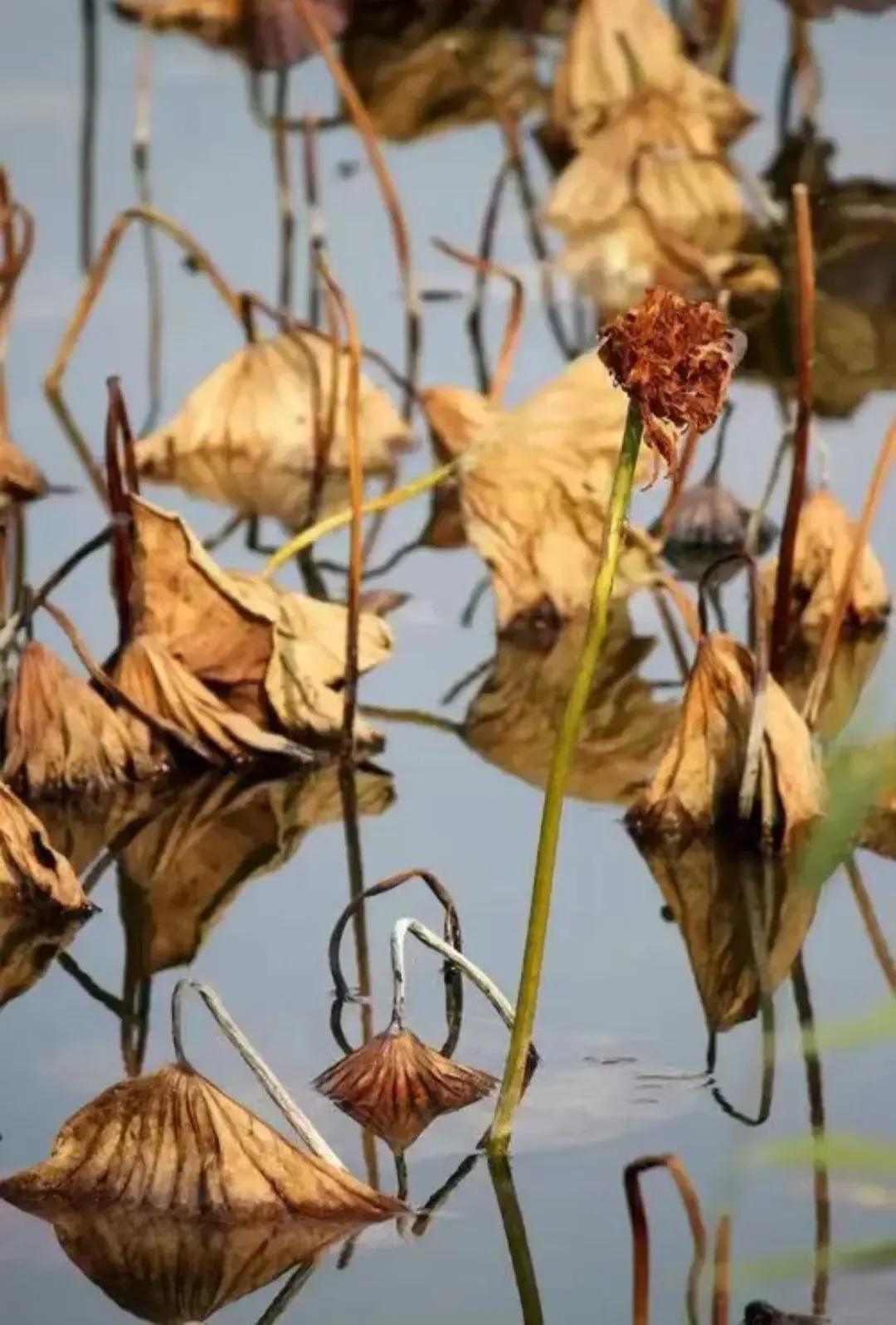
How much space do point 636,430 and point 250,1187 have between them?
13.1 inches

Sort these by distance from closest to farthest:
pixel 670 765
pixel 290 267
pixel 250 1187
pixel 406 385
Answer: pixel 250 1187 < pixel 670 765 < pixel 406 385 < pixel 290 267

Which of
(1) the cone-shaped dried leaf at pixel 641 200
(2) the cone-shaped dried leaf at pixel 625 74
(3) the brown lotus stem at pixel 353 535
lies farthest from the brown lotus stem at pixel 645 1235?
(2) the cone-shaped dried leaf at pixel 625 74

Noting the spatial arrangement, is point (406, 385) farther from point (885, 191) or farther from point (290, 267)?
point (885, 191)

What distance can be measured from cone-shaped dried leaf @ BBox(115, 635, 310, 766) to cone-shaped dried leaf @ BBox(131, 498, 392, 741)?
15mm

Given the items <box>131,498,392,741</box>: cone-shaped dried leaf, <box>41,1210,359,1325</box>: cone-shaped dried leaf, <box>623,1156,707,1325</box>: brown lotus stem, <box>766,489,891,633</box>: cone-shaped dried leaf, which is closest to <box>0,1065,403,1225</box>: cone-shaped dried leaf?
<box>41,1210,359,1325</box>: cone-shaped dried leaf

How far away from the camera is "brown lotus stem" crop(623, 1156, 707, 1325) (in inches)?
42.0

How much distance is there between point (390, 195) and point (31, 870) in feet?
2.96

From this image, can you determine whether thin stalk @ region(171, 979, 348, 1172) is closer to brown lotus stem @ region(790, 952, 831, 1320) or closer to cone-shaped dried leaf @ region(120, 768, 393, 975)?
brown lotus stem @ region(790, 952, 831, 1320)

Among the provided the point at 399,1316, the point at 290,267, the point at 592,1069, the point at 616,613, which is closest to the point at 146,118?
the point at 290,267

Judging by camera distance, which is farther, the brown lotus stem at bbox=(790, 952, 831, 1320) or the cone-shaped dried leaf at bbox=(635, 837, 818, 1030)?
the cone-shaped dried leaf at bbox=(635, 837, 818, 1030)

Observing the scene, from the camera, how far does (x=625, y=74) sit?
3.42m

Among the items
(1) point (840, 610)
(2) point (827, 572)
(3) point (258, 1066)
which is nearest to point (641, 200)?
(2) point (827, 572)

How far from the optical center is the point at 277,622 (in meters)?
1.77

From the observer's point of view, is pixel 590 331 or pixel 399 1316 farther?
pixel 590 331
